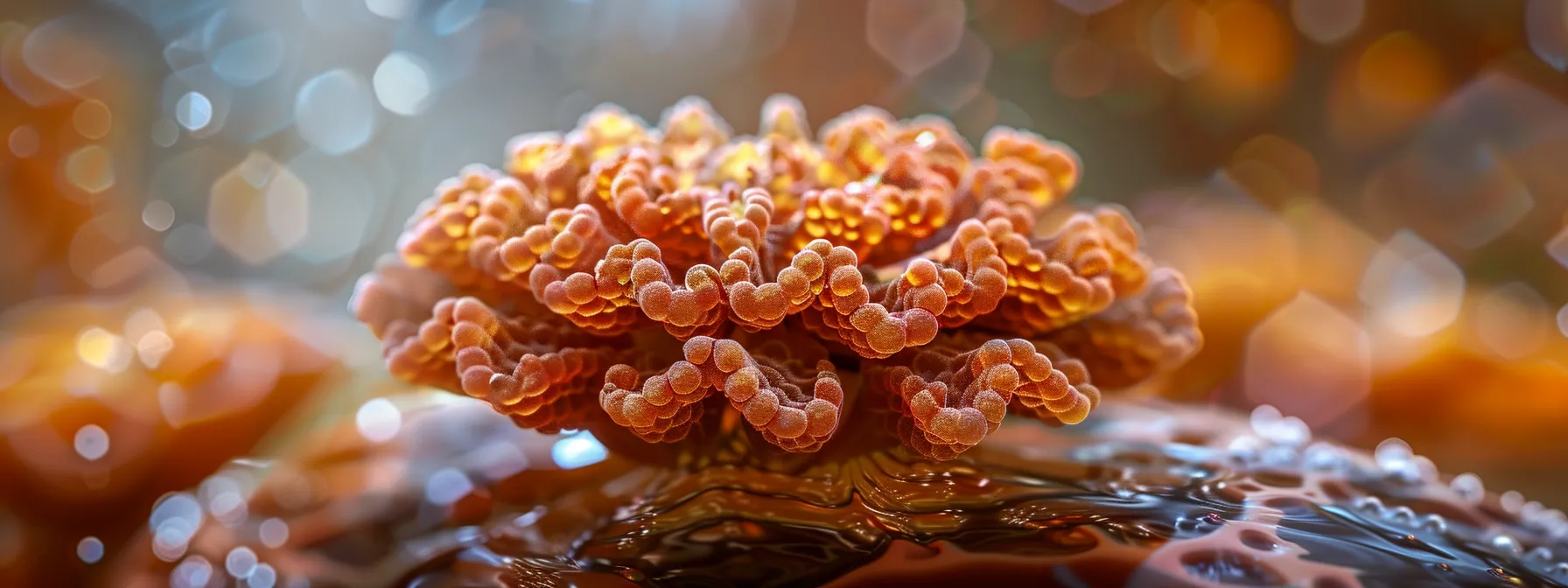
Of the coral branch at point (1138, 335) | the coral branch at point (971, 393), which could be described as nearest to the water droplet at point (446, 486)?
the coral branch at point (971, 393)

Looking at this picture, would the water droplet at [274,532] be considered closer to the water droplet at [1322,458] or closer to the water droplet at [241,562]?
the water droplet at [241,562]

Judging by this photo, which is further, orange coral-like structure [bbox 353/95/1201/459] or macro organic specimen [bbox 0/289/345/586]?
macro organic specimen [bbox 0/289/345/586]

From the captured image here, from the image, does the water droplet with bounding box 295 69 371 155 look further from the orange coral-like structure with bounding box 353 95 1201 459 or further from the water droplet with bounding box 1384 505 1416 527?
the water droplet with bounding box 1384 505 1416 527

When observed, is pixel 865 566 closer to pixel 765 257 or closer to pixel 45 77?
pixel 765 257

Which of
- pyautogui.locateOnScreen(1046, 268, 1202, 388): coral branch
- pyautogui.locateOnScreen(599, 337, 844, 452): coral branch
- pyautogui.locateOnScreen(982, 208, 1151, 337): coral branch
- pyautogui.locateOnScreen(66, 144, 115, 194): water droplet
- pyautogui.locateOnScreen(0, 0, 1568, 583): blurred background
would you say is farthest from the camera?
pyautogui.locateOnScreen(66, 144, 115, 194): water droplet

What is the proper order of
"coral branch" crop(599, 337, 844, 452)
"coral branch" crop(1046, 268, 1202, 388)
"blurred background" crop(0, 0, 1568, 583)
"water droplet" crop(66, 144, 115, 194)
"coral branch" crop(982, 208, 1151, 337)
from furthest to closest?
"water droplet" crop(66, 144, 115, 194), "blurred background" crop(0, 0, 1568, 583), "coral branch" crop(1046, 268, 1202, 388), "coral branch" crop(982, 208, 1151, 337), "coral branch" crop(599, 337, 844, 452)

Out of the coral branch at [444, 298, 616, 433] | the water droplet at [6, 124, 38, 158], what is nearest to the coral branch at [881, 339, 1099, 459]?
the coral branch at [444, 298, 616, 433]

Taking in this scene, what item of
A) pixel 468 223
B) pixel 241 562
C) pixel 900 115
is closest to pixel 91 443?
pixel 241 562

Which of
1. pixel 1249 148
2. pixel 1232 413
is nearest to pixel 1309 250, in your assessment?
pixel 1249 148
